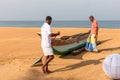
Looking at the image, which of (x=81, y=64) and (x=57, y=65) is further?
(x=57, y=65)

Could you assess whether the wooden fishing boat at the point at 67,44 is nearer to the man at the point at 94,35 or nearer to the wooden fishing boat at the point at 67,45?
the wooden fishing boat at the point at 67,45

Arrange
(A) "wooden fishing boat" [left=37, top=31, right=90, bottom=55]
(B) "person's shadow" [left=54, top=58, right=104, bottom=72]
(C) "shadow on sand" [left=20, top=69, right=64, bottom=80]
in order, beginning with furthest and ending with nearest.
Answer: (A) "wooden fishing boat" [left=37, top=31, right=90, bottom=55] < (B) "person's shadow" [left=54, top=58, right=104, bottom=72] < (C) "shadow on sand" [left=20, top=69, right=64, bottom=80]

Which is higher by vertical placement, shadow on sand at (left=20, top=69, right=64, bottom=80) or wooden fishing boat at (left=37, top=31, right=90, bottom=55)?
wooden fishing boat at (left=37, top=31, right=90, bottom=55)

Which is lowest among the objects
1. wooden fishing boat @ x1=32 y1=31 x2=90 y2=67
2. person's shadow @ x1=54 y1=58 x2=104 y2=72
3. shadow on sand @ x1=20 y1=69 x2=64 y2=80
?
shadow on sand @ x1=20 y1=69 x2=64 y2=80

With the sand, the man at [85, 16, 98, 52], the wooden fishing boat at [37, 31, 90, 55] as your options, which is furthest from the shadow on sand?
the man at [85, 16, 98, 52]

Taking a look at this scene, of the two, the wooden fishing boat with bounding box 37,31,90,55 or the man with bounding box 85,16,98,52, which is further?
the man with bounding box 85,16,98,52

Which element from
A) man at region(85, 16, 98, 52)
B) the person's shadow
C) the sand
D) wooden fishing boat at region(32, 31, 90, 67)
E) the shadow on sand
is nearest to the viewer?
the shadow on sand

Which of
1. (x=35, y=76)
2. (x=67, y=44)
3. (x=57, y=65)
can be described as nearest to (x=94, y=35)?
(x=67, y=44)

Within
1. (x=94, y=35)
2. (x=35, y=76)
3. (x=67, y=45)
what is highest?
(x=94, y=35)

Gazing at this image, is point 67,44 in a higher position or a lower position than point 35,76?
higher

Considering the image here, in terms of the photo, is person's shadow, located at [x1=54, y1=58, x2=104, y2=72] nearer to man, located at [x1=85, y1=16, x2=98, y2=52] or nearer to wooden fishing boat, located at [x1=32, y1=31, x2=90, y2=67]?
wooden fishing boat, located at [x1=32, y1=31, x2=90, y2=67]

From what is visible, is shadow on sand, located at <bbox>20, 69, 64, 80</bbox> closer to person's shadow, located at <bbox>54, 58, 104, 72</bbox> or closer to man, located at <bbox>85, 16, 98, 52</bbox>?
person's shadow, located at <bbox>54, 58, 104, 72</bbox>

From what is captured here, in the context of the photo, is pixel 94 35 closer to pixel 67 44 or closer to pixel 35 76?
pixel 67 44

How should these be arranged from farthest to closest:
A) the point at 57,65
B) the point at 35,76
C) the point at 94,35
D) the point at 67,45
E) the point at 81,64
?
1. the point at 67,45
2. the point at 94,35
3. the point at 57,65
4. the point at 81,64
5. the point at 35,76
